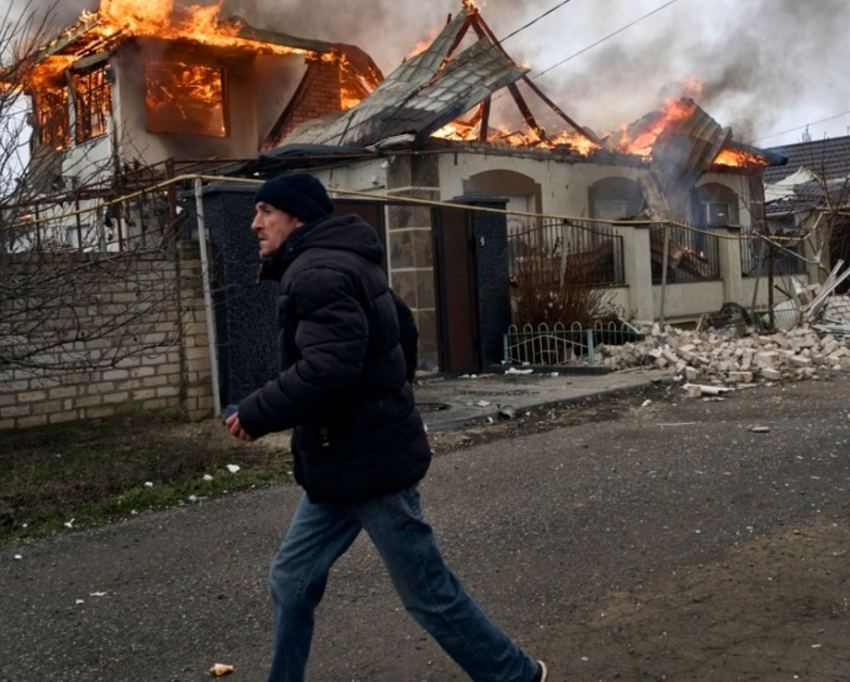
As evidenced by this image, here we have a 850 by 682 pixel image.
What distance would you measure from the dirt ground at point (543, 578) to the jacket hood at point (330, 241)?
4.91 feet

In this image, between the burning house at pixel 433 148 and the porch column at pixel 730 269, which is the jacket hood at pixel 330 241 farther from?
the porch column at pixel 730 269

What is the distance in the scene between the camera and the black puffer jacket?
106 inches

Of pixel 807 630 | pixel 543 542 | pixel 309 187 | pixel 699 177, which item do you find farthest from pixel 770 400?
pixel 699 177

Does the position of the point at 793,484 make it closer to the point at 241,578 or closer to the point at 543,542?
the point at 543,542

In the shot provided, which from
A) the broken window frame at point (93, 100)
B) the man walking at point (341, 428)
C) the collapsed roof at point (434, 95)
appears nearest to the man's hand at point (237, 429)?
the man walking at point (341, 428)

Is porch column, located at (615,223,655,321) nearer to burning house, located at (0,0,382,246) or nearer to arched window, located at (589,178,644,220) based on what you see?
arched window, located at (589,178,644,220)

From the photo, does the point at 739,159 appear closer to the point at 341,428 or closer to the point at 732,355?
the point at 732,355

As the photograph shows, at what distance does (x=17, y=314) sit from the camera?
685 centimetres

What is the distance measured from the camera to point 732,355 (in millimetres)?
11578

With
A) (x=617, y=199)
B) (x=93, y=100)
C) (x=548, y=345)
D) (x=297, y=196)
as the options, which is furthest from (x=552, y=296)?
(x=93, y=100)

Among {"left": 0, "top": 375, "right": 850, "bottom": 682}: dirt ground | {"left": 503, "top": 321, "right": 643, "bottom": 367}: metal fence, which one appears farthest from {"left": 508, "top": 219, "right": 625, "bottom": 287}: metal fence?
{"left": 0, "top": 375, "right": 850, "bottom": 682}: dirt ground

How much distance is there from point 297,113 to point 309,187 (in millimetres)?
16878

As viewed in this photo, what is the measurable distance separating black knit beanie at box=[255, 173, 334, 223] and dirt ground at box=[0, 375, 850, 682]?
5.35 feet

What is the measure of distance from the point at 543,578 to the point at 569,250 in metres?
9.43
